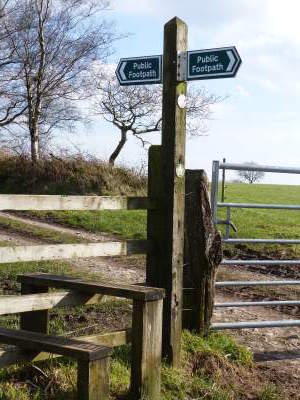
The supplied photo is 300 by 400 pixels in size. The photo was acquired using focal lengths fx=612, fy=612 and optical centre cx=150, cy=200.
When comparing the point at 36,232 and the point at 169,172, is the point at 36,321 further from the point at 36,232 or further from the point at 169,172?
the point at 36,232

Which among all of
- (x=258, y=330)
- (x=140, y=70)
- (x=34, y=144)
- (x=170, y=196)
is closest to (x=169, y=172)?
(x=170, y=196)

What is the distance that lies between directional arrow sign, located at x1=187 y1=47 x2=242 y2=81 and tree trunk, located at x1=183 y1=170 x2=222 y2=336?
944 mm

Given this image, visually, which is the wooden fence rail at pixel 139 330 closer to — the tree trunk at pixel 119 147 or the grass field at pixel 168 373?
the grass field at pixel 168 373

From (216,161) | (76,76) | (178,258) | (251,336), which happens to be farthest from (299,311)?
(76,76)

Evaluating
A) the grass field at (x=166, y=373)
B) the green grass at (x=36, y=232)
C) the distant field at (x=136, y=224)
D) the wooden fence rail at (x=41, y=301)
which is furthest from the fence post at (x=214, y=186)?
the green grass at (x=36, y=232)

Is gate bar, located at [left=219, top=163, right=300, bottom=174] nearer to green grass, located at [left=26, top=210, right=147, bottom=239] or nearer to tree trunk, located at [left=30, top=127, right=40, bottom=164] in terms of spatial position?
green grass, located at [left=26, top=210, right=147, bottom=239]

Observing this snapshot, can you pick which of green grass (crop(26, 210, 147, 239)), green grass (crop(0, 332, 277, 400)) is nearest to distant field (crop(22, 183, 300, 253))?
green grass (crop(26, 210, 147, 239))

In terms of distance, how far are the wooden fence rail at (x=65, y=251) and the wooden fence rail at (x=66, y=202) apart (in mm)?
270

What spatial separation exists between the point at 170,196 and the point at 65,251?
917 millimetres

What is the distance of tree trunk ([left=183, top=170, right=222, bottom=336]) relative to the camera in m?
5.20

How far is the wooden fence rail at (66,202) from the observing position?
4.09 meters

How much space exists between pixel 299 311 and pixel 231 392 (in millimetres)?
2567

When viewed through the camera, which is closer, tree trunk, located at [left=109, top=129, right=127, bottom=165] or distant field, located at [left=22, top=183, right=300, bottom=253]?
distant field, located at [left=22, top=183, right=300, bottom=253]

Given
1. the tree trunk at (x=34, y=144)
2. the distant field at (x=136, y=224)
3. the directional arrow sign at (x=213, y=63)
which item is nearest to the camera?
the directional arrow sign at (x=213, y=63)
